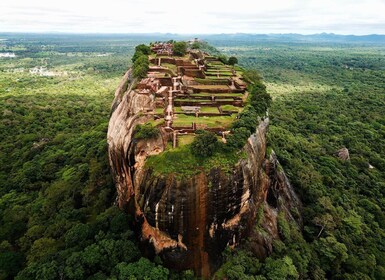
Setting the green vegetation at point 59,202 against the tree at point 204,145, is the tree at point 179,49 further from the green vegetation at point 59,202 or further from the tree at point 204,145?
the tree at point 204,145

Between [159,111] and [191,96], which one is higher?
[191,96]

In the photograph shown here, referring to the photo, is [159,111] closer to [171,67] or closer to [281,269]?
[171,67]

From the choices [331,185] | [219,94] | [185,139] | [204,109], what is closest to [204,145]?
[185,139]

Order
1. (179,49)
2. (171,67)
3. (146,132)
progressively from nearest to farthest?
1. (146,132)
2. (171,67)
3. (179,49)

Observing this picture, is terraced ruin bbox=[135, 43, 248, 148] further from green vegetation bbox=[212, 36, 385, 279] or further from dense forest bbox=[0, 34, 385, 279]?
dense forest bbox=[0, 34, 385, 279]

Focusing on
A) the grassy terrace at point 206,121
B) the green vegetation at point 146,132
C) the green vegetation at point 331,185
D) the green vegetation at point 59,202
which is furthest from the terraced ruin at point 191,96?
the green vegetation at point 59,202

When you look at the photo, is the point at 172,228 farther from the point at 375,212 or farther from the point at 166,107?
the point at 375,212
